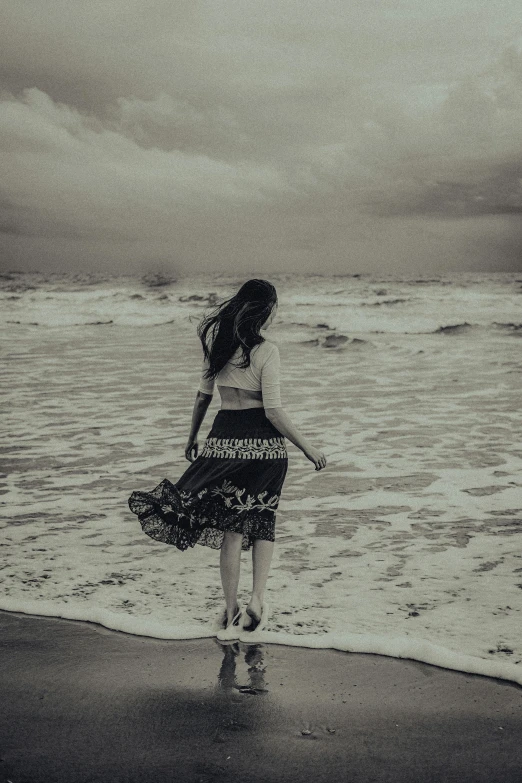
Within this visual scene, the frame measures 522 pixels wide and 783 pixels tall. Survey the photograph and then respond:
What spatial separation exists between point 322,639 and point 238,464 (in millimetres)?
904

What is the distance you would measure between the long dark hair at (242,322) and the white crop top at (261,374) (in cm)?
3

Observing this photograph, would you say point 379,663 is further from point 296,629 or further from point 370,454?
point 370,454

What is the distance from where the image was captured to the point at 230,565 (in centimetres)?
365

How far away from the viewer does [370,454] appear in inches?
293

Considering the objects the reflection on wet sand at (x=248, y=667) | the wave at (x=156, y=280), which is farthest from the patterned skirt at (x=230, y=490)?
the wave at (x=156, y=280)

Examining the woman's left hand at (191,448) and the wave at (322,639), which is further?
the woman's left hand at (191,448)

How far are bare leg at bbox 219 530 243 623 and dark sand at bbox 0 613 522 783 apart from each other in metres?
0.25

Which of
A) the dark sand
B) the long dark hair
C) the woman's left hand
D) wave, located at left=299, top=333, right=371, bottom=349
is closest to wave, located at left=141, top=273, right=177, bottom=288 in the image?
wave, located at left=299, top=333, right=371, bottom=349

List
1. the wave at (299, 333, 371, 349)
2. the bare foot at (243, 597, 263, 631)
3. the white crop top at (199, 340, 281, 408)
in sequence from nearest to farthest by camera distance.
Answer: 1. the bare foot at (243, 597, 263, 631)
2. the white crop top at (199, 340, 281, 408)
3. the wave at (299, 333, 371, 349)

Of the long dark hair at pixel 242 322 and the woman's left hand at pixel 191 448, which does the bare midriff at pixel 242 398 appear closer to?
the long dark hair at pixel 242 322

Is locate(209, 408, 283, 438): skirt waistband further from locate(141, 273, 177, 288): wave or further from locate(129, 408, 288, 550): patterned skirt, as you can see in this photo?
locate(141, 273, 177, 288): wave

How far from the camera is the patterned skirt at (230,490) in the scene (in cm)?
365

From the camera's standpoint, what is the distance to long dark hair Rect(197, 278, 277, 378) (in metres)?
3.63

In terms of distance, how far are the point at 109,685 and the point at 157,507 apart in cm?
91
